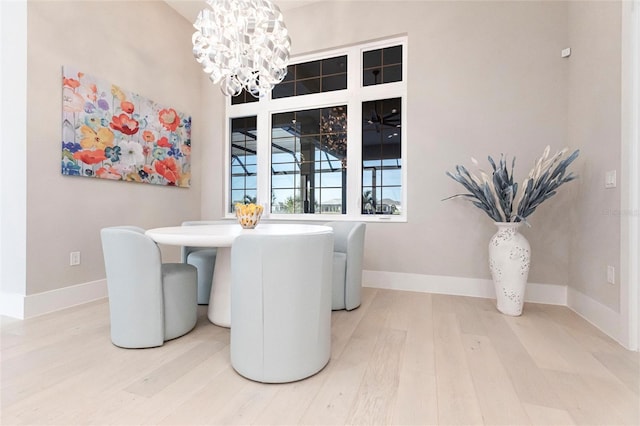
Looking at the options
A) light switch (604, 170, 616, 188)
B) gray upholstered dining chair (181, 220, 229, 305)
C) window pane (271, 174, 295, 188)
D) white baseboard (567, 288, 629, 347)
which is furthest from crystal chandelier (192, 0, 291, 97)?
white baseboard (567, 288, 629, 347)

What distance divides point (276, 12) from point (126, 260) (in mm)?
1978

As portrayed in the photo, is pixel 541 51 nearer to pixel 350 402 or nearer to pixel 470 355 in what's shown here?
pixel 470 355

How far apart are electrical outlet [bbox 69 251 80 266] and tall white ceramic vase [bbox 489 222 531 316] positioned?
12.0 ft

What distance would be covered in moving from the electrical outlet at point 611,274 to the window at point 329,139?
163 cm

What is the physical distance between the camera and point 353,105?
347 cm

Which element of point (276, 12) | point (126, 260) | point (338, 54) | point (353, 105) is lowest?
point (126, 260)

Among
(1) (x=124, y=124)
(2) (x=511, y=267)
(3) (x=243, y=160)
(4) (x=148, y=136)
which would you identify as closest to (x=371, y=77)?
(3) (x=243, y=160)

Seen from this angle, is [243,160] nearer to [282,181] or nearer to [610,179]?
[282,181]

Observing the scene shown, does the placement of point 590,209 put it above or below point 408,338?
above

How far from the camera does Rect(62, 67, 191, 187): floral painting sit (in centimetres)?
262

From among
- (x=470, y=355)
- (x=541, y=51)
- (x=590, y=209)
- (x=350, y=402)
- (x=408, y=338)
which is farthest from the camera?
(x=541, y=51)

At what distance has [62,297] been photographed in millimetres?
2551

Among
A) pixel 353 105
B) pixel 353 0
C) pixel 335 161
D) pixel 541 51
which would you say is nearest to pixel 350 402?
pixel 335 161

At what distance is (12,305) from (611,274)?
4480 millimetres
